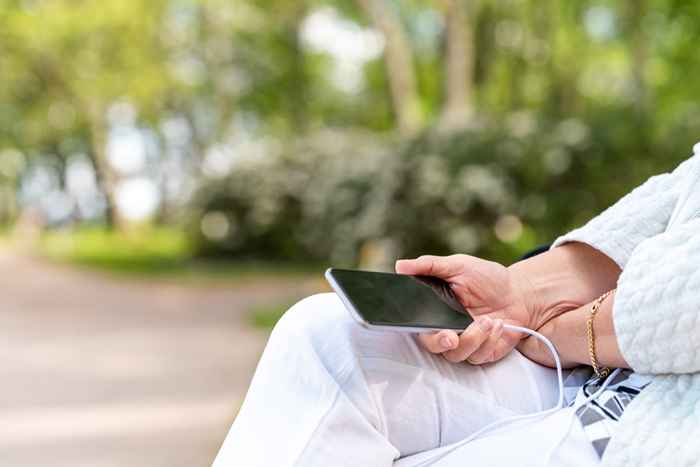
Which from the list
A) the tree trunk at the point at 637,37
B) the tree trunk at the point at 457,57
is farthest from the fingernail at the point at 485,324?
the tree trunk at the point at 637,37

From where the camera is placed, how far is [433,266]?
64.0 inches

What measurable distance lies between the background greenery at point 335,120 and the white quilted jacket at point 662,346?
8.37 metres

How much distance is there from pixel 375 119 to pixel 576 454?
2471cm

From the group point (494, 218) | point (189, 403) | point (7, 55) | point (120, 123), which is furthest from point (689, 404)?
point (120, 123)

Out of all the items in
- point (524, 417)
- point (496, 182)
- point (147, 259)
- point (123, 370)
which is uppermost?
point (524, 417)

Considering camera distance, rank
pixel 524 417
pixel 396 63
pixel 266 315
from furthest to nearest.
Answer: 1. pixel 396 63
2. pixel 266 315
3. pixel 524 417

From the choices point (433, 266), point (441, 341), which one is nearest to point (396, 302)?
point (441, 341)

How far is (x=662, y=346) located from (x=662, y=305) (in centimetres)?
7

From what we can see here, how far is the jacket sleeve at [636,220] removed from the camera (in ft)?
5.74

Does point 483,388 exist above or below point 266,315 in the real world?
above

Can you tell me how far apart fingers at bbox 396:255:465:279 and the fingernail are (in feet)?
0.47

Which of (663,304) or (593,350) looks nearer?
(663,304)

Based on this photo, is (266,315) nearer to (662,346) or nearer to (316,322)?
(316,322)

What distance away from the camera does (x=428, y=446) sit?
4.84 feet
